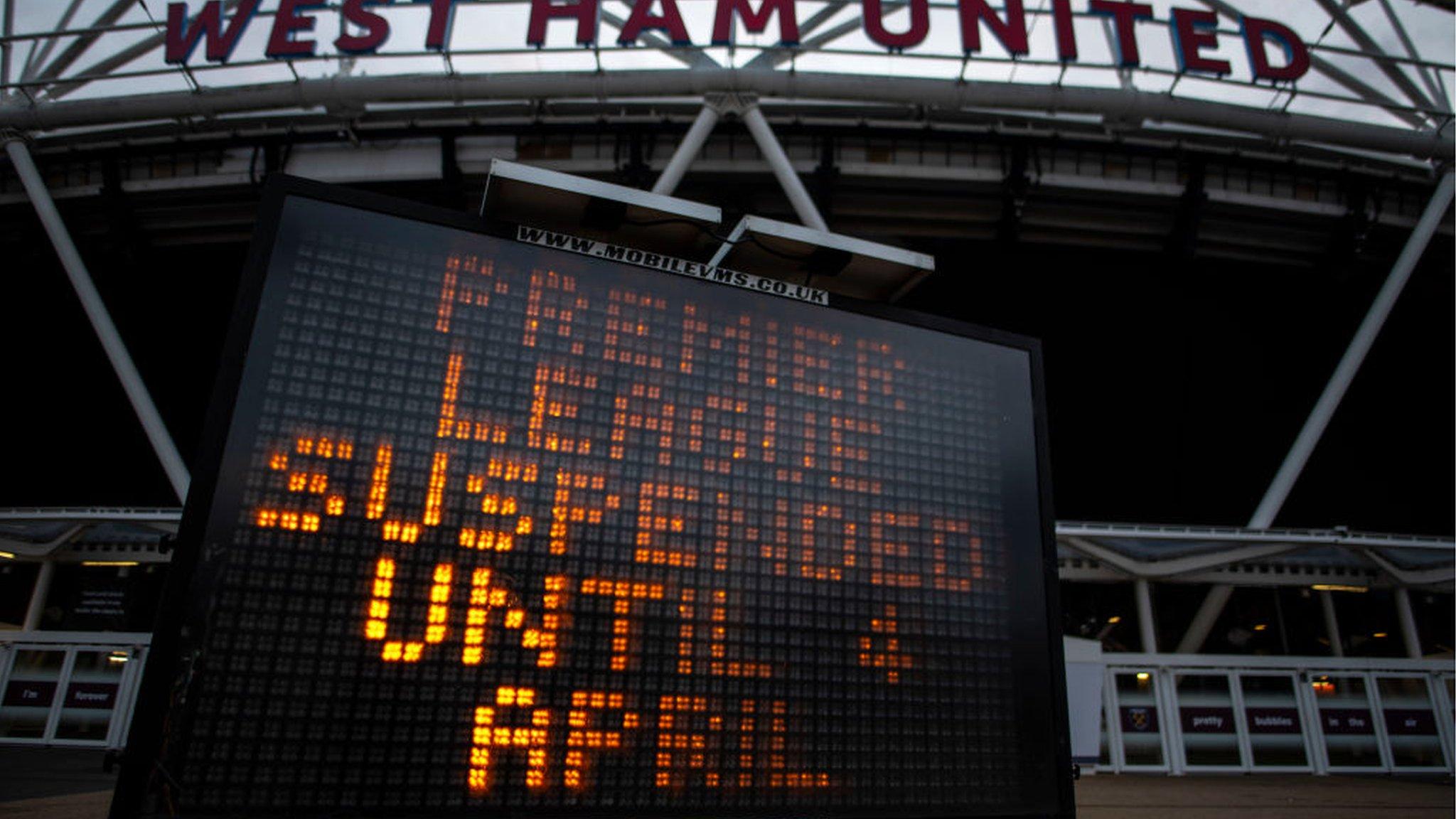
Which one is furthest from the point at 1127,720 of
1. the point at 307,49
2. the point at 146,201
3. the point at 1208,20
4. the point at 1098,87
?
the point at 146,201

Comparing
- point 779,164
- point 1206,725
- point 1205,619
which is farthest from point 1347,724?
point 779,164

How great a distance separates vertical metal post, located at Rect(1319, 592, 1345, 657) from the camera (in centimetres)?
1587

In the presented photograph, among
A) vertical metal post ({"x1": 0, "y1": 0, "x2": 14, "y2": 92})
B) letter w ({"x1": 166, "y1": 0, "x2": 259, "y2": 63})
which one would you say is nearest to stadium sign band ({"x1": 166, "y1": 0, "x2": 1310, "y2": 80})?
letter w ({"x1": 166, "y1": 0, "x2": 259, "y2": 63})

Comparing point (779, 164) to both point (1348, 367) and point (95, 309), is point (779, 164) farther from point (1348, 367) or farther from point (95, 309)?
point (95, 309)

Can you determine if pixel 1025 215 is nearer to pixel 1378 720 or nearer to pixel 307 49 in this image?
pixel 1378 720

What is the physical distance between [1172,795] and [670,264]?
28.4ft

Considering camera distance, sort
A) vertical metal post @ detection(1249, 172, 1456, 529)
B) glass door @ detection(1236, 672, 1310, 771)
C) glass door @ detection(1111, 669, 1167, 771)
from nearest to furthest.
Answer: glass door @ detection(1111, 669, 1167, 771), glass door @ detection(1236, 672, 1310, 771), vertical metal post @ detection(1249, 172, 1456, 529)

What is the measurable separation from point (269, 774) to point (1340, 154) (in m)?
19.9

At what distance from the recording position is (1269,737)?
11.8 meters

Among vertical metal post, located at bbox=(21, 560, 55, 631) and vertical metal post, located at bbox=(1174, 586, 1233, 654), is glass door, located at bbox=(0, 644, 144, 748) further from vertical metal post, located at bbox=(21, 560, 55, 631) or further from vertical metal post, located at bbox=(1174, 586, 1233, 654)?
vertical metal post, located at bbox=(1174, 586, 1233, 654)

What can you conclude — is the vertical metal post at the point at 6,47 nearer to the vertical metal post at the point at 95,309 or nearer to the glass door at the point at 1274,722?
the vertical metal post at the point at 95,309

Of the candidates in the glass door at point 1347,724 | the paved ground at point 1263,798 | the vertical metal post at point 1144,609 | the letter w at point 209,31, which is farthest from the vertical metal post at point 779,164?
the glass door at point 1347,724

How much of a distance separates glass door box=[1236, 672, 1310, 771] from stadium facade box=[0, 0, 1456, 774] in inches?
1.9

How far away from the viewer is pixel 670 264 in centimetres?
420
